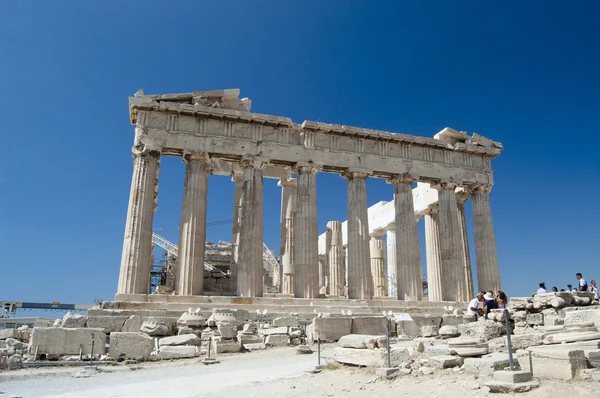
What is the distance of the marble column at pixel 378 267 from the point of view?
31.8 meters

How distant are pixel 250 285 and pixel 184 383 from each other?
473 inches

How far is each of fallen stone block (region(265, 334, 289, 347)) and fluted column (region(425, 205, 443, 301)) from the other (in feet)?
46.0

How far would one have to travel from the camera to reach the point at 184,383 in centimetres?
923

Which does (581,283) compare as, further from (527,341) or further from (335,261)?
(335,261)

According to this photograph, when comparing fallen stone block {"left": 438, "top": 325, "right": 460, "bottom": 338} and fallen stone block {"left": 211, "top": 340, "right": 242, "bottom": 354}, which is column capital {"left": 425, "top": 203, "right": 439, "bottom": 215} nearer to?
fallen stone block {"left": 438, "top": 325, "right": 460, "bottom": 338}

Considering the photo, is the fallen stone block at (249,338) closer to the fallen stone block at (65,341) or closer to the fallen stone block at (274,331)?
the fallen stone block at (274,331)

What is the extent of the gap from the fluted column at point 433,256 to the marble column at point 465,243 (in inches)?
52.4

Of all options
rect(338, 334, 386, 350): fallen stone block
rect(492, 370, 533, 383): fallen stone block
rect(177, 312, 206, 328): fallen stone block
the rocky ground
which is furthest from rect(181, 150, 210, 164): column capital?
rect(492, 370, 533, 383): fallen stone block

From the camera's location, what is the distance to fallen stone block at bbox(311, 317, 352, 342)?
50.1 ft

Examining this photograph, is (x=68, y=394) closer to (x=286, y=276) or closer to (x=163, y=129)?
(x=163, y=129)

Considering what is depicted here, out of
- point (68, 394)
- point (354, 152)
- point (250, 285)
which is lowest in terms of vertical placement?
point (68, 394)

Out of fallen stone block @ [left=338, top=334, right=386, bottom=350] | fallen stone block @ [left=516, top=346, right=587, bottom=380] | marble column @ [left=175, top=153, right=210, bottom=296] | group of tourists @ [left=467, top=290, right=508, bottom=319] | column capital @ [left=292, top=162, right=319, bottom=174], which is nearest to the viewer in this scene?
fallen stone block @ [left=516, top=346, right=587, bottom=380]

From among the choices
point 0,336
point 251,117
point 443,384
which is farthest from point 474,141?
point 0,336

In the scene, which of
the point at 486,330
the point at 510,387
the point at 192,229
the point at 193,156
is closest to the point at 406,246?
the point at 192,229
